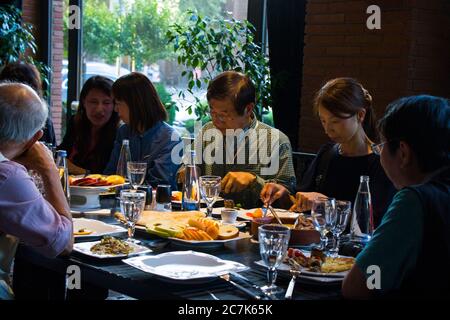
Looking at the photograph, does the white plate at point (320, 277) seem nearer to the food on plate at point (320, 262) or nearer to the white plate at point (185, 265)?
the food on plate at point (320, 262)

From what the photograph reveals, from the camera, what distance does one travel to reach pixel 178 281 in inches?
70.7

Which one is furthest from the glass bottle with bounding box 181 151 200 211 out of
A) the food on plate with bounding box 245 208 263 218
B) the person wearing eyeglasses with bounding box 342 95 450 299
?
the person wearing eyeglasses with bounding box 342 95 450 299

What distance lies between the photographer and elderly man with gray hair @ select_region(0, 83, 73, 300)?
188 cm

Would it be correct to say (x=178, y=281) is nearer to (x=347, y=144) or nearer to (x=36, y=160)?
(x=36, y=160)

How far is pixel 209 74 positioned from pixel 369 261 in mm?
3843

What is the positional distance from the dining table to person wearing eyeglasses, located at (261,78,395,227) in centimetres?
78

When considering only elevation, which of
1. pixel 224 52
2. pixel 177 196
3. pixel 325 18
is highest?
pixel 325 18

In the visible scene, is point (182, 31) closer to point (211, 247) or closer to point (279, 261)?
point (211, 247)

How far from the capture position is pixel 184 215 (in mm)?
2551

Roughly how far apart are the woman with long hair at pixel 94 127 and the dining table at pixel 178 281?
2012 millimetres

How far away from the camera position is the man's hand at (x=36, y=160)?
7.36 ft

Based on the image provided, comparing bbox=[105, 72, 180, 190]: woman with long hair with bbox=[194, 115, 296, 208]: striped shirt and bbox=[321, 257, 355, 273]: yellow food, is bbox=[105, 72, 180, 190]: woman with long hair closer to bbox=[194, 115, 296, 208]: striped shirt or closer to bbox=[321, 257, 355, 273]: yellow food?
bbox=[194, 115, 296, 208]: striped shirt

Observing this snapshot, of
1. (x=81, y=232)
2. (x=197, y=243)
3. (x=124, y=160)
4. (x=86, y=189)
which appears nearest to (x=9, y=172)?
(x=81, y=232)

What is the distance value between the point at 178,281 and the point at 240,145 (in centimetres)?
182
